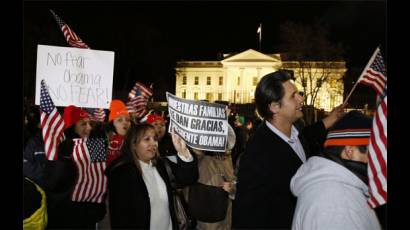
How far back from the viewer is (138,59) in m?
49.2

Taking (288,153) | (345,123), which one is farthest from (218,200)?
(345,123)

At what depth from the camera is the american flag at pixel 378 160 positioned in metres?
2.08

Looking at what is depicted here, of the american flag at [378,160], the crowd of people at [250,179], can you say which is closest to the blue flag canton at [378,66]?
the crowd of people at [250,179]

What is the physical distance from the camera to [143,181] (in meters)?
3.58

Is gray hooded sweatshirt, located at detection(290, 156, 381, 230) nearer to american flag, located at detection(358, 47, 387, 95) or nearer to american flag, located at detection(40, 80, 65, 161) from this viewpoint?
american flag, located at detection(358, 47, 387, 95)

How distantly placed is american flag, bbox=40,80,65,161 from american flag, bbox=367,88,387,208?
8.15 ft

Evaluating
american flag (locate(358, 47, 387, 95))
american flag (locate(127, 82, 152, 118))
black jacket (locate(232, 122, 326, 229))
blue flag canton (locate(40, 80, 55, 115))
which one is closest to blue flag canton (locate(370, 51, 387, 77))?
american flag (locate(358, 47, 387, 95))

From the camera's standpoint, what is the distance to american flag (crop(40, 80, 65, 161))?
11.5 ft

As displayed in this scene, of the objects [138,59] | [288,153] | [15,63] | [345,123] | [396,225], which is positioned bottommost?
[396,225]

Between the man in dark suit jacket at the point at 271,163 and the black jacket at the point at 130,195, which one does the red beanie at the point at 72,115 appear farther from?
the man in dark suit jacket at the point at 271,163

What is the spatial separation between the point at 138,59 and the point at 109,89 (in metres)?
44.6

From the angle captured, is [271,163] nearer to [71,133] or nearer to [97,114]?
[71,133]

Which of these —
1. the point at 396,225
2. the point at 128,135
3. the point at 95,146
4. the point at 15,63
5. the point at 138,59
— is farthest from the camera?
the point at 138,59

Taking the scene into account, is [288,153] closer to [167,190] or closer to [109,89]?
[167,190]
